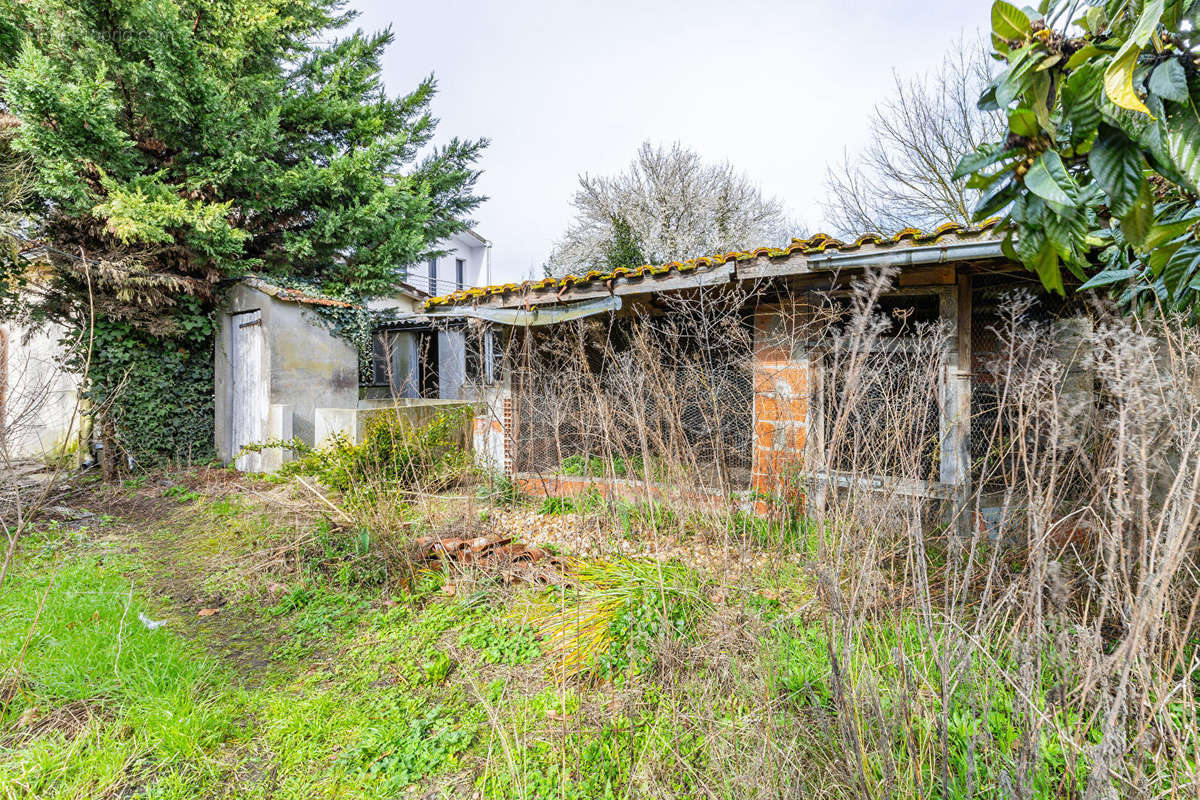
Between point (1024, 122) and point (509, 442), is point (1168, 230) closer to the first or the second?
point (1024, 122)

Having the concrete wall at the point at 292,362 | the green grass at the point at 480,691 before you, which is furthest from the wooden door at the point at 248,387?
the green grass at the point at 480,691

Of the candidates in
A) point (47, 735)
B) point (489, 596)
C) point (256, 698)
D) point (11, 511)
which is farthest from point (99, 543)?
point (489, 596)

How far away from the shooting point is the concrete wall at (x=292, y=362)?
761 cm

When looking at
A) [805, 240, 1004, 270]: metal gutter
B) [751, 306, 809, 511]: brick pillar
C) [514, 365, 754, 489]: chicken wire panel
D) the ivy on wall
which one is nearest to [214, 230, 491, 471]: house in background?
the ivy on wall

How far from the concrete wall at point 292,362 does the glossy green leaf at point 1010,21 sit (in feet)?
27.8

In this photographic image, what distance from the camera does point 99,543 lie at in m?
4.70

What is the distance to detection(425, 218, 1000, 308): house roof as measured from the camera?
3602 millimetres

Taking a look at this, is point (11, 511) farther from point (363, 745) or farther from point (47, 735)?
point (363, 745)

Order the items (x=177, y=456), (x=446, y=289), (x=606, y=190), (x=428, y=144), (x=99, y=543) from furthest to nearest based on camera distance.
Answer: (x=446, y=289) → (x=606, y=190) → (x=428, y=144) → (x=177, y=456) → (x=99, y=543)

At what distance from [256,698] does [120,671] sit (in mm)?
744

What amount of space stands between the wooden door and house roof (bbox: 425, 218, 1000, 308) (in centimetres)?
417

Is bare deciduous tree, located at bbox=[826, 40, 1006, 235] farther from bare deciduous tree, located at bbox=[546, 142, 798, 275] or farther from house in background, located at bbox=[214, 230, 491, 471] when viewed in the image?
house in background, located at bbox=[214, 230, 491, 471]

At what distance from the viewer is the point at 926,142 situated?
11.4 metres

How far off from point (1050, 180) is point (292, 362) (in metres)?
8.78
